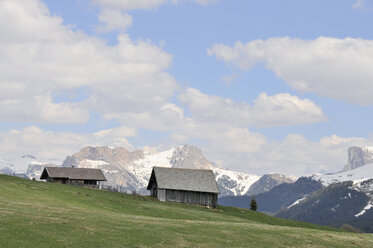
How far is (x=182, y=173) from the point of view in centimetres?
11850

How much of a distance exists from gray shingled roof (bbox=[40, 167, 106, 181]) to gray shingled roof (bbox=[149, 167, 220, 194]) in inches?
940

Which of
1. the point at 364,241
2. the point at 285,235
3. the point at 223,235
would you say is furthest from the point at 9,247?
the point at 364,241

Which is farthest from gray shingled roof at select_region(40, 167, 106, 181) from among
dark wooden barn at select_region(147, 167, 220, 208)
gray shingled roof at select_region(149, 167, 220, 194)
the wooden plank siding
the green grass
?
the green grass

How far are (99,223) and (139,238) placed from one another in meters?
5.37

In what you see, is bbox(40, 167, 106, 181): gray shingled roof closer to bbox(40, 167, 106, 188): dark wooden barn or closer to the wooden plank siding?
bbox(40, 167, 106, 188): dark wooden barn

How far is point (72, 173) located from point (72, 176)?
1483mm

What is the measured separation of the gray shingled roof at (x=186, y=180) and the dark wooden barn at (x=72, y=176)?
23.9 meters

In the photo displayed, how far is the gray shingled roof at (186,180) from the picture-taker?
112875mm

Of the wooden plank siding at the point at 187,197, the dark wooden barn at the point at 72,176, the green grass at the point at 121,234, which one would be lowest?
the green grass at the point at 121,234

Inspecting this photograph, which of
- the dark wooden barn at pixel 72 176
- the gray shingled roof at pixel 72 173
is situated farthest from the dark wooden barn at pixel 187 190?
the dark wooden barn at pixel 72 176

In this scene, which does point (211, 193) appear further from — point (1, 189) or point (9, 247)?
point (9, 247)

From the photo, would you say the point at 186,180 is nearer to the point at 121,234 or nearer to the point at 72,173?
the point at 72,173

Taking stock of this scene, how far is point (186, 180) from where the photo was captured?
115500mm

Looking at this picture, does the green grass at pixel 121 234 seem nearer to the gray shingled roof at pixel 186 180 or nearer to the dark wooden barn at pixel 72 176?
the gray shingled roof at pixel 186 180
